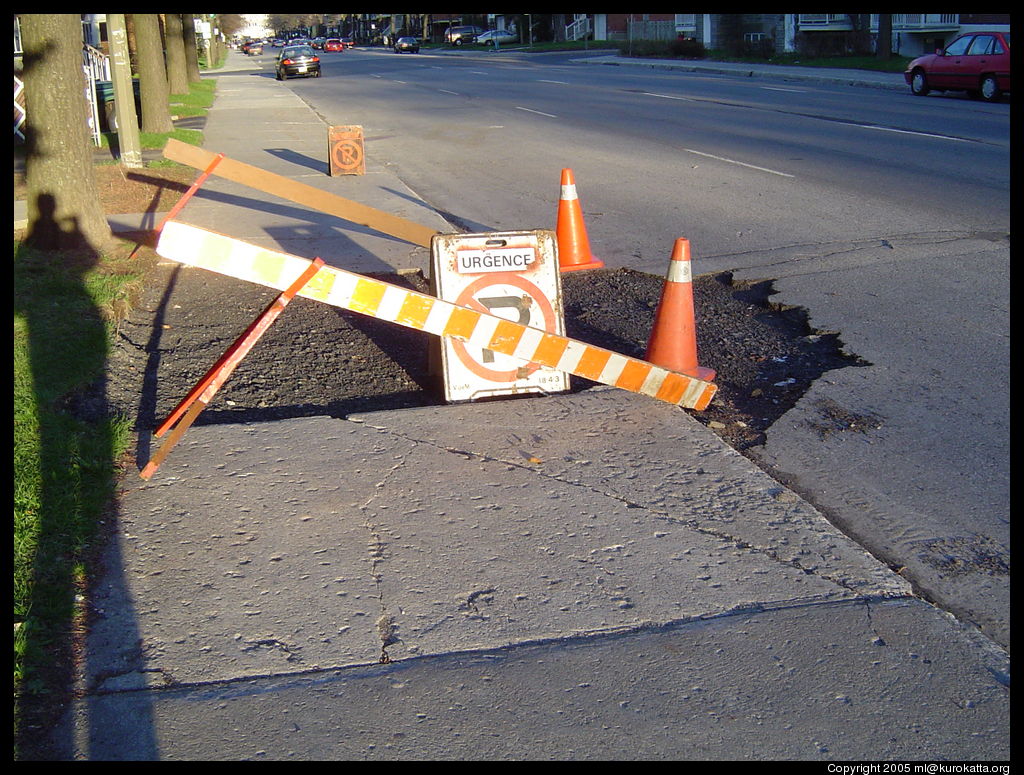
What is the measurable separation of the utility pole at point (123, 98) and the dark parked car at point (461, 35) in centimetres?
7509

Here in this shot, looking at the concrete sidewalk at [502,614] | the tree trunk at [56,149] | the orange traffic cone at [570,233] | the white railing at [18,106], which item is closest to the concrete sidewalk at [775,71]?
the white railing at [18,106]

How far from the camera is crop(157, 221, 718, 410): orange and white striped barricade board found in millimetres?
4246

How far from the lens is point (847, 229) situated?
9.53 meters

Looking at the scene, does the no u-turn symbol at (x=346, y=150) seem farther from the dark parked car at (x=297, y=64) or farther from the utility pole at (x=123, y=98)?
the dark parked car at (x=297, y=64)

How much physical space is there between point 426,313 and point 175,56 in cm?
2990

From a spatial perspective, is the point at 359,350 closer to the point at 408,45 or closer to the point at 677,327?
the point at 677,327

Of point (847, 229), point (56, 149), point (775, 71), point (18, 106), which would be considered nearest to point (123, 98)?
point (18, 106)

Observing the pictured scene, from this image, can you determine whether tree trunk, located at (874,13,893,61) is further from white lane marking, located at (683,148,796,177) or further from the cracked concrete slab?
the cracked concrete slab

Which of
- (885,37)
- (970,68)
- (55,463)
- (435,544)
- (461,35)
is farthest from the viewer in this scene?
(461,35)

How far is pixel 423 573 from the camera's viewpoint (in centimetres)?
367

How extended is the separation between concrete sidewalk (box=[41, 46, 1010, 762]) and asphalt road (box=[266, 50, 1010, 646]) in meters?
0.43

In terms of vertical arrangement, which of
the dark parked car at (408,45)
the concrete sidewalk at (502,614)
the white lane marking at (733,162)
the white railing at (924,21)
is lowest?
the concrete sidewalk at (502,614)

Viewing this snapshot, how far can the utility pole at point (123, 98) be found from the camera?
1409 cm

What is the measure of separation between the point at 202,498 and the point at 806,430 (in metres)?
2.84
